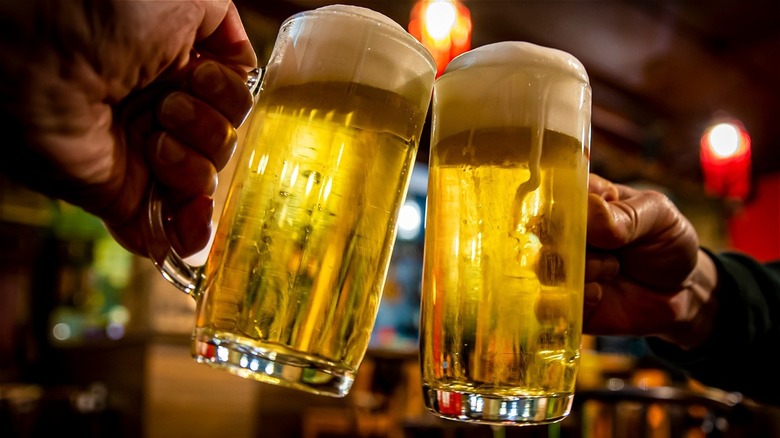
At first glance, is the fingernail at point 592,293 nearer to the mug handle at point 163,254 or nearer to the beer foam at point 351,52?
the beer foam at point 351,52

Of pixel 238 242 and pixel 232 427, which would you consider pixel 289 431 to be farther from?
pixel 238 242

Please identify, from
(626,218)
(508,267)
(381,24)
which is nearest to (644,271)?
(626,218)

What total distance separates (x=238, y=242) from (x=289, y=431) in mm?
4028

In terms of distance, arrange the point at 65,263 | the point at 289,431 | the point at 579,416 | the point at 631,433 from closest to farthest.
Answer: the point at 579,416
the point at 631,433
the point at 289,431
the point at 65,263

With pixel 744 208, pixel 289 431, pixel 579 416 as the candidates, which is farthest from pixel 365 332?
pixel 744 208

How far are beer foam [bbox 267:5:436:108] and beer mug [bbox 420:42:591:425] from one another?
0.08m

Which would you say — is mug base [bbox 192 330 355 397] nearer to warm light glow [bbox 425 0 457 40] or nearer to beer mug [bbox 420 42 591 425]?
beer mug [bbox 420 42 591 425]

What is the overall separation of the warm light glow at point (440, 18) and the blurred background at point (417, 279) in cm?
4

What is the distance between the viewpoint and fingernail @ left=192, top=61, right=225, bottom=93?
89 cm

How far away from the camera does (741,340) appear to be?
1.34 m

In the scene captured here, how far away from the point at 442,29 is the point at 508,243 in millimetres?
2757

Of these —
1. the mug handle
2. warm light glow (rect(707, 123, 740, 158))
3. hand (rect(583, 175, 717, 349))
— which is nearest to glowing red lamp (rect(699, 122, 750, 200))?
Result: warm light glow (rect(707, 123, 740, 158))

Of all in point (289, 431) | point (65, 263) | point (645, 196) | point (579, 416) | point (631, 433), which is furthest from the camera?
point (65, 263)

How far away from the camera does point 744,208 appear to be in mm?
8109
